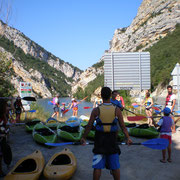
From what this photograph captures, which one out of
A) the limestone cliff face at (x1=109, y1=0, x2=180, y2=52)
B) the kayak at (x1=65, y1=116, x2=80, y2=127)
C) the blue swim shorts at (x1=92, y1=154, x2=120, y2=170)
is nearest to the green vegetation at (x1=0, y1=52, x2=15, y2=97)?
the kayak at (x1=65, y1=116, x2=80, y2=127)

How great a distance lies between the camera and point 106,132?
2668 millimetres

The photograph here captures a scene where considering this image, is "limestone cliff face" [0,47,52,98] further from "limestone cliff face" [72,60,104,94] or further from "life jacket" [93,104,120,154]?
"life jacket" [93,104,120,154]

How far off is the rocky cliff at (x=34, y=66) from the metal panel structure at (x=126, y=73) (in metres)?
6.71

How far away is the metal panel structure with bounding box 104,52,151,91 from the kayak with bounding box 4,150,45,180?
8818 millimetres

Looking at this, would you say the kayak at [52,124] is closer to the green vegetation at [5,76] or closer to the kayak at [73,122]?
the kayak at [73,122]

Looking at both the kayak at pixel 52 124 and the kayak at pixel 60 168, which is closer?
the kayak at pixel 60 168

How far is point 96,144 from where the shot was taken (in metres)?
2.66

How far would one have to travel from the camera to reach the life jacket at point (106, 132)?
2.60m

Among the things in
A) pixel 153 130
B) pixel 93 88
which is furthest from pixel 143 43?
pixel 153 130

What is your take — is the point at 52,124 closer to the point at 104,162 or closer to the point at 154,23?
the point at 104,162

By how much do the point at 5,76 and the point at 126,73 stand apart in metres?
7.34

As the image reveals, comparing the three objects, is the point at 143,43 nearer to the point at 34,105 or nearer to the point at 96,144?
the point at 34,105

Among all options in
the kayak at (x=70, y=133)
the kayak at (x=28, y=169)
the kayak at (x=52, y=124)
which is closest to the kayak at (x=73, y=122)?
the kayak at (x=70, y=133)

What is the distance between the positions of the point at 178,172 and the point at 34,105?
33.1 ft
